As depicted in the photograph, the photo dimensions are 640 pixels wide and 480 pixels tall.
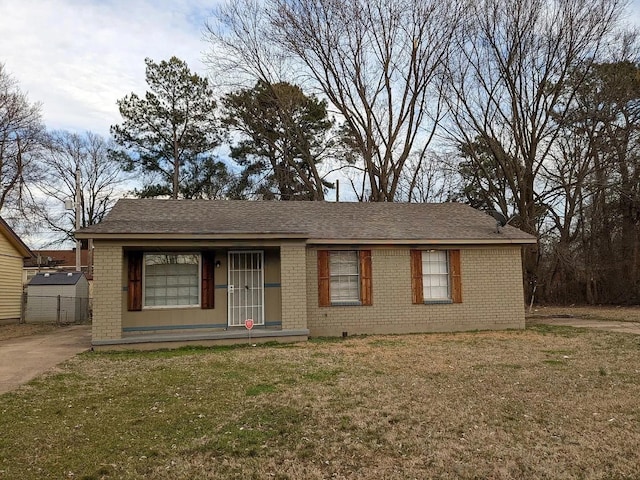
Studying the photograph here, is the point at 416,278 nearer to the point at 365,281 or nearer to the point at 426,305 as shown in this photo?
the point at 426,305

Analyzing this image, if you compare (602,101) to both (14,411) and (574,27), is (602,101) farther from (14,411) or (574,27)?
(14,411)

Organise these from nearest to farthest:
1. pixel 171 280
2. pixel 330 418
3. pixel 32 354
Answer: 1. pixel 330 418
2. pixel 32 354
3. pixel 171 280

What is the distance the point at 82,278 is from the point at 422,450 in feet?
68.3

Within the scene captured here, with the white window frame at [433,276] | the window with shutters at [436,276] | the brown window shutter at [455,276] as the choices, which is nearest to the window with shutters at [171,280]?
the window with shutters at [436,276]

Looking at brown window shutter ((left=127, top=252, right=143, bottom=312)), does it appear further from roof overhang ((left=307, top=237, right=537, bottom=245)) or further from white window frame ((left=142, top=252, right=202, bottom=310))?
roof overhang ((left=307, top=237, right=537, bottom=245))

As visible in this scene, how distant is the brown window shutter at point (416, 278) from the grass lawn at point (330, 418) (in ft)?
12.7

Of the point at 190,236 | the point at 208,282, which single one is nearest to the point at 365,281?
the point at 208,282

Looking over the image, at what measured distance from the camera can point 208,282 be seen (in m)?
12.3

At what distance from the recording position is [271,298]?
41.7 feet

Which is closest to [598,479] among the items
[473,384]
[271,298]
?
[473,384]

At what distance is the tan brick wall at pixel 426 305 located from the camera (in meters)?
12.8

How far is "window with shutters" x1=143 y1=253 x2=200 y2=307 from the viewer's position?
39.7 ft

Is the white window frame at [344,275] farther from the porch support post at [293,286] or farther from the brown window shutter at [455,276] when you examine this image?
the brown window shutter at [455,276]

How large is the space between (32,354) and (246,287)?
468cm
